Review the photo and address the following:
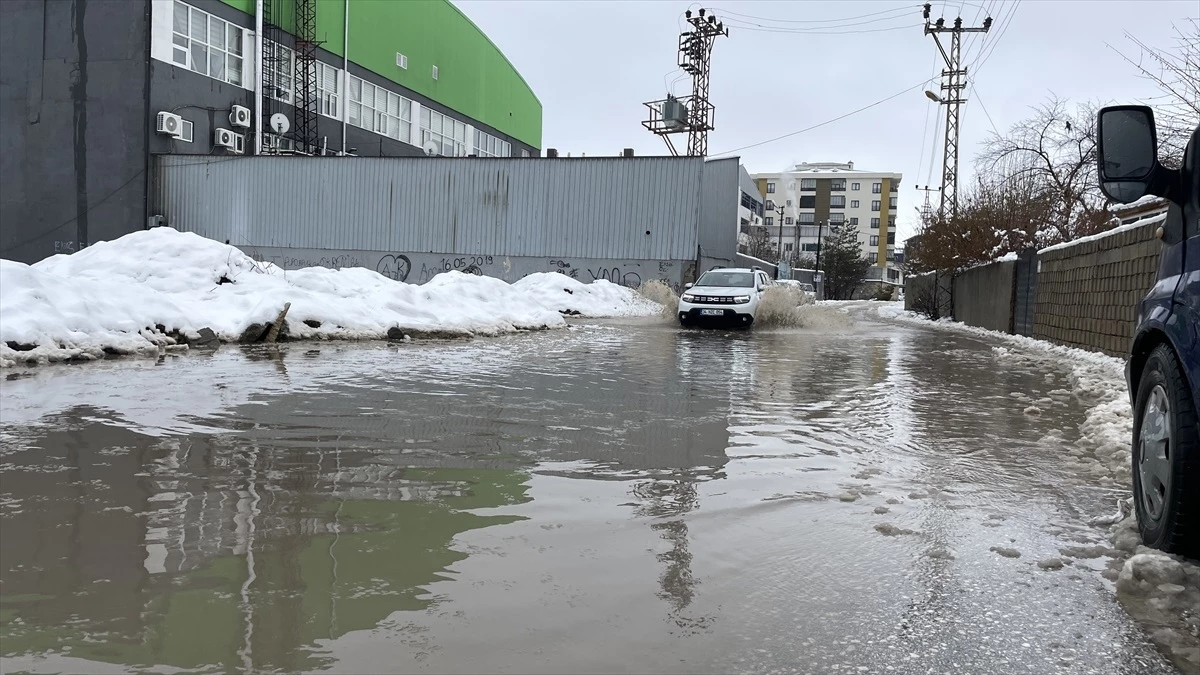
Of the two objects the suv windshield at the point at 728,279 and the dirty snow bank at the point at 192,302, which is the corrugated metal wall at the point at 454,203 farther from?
the dirty snow bank at the point at 192,302

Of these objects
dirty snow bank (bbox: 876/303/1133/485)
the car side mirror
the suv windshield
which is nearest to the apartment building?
the suv windshield

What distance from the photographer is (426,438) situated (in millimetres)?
5719

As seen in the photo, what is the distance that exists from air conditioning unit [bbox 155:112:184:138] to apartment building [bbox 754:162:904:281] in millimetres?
93203

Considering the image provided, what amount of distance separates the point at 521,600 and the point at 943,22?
1753 inches

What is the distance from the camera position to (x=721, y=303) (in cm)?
2000

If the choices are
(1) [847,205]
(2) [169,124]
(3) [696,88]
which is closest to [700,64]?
(3) [696,88]

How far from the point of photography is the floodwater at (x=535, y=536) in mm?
2545

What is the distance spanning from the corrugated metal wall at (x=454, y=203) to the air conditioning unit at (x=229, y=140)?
25.8 inches

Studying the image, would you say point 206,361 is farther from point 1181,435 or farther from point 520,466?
point 1181,435

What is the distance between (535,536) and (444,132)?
1896 inches

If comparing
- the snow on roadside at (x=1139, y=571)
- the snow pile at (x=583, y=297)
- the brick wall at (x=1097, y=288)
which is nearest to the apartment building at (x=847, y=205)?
the snow pile at (x=583, y=297)

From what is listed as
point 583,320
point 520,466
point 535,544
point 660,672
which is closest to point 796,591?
point 660,672

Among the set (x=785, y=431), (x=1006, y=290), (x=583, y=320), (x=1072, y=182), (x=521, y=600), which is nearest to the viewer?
(x=521, y=600)

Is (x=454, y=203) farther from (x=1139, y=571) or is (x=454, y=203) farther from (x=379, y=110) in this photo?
(x=1139, y=571)
